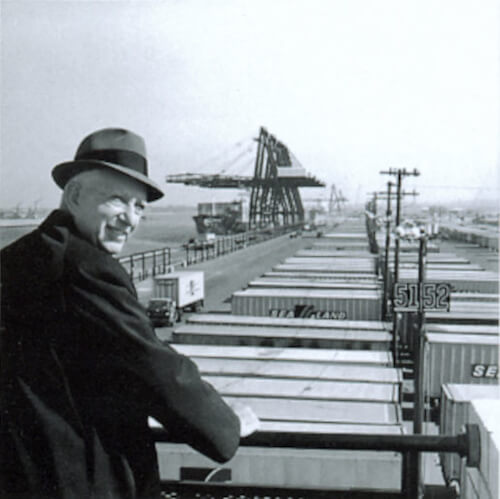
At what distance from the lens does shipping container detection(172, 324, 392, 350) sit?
59.4 ft

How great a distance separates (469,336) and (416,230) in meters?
4.29

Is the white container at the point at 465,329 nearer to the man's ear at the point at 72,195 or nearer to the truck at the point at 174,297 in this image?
the truck at the point at 174,297

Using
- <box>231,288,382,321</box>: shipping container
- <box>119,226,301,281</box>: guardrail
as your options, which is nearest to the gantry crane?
<box>119,226,301,281</box>: guardrail

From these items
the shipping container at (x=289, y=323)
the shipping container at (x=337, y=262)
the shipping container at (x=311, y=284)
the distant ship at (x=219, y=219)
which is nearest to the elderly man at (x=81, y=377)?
the shipping container at (x=289, y=323)

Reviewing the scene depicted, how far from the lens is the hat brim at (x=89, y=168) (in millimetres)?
1666

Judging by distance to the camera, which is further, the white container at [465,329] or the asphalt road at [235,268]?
the asphalt road at [235,268]

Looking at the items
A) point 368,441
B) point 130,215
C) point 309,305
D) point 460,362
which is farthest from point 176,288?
point 130,215

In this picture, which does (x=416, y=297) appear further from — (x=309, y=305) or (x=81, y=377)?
(x=81, y=377)

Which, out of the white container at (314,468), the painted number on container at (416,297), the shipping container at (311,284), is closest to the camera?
the white container at (314,468)

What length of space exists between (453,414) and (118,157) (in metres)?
12.0

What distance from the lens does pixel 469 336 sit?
58.4 feet

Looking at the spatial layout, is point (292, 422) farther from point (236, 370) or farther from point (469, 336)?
point (469, 336)

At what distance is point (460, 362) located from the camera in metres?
17.0

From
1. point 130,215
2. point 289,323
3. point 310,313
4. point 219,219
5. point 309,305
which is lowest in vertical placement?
point 310,313
